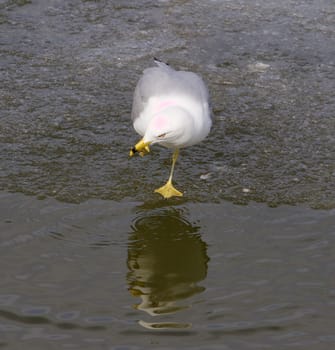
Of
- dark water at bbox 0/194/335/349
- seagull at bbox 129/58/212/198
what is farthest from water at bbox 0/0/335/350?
seagull at bbox 129/58/212/198

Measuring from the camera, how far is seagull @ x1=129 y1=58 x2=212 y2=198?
15.6ft

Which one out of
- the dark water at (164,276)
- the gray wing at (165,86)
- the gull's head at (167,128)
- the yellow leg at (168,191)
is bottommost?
the dark water at (164,276)

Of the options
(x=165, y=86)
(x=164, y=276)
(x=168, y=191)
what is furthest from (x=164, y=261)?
(x=165, y=86)

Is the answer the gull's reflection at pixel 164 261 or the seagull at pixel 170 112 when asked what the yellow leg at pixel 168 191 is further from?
the gull's reflection at pixel 164 261

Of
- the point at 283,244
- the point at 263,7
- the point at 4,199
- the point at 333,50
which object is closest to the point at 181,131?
the point at 283,244

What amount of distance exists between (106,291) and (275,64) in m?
3.64

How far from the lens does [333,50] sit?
732 cm

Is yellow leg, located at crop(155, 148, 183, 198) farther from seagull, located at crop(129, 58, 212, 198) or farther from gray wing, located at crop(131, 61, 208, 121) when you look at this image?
gray wing, located at crop(131, 61, 208, 121)

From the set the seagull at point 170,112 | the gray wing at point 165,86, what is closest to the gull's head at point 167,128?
the seagull at point 170,112

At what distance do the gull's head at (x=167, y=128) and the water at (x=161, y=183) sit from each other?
0.49m

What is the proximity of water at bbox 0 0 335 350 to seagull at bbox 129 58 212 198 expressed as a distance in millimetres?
416

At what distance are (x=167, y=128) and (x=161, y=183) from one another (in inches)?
28.7

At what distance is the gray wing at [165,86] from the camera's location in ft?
16.9

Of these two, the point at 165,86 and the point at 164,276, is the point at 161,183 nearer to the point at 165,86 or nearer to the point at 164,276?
the point at 165,86
